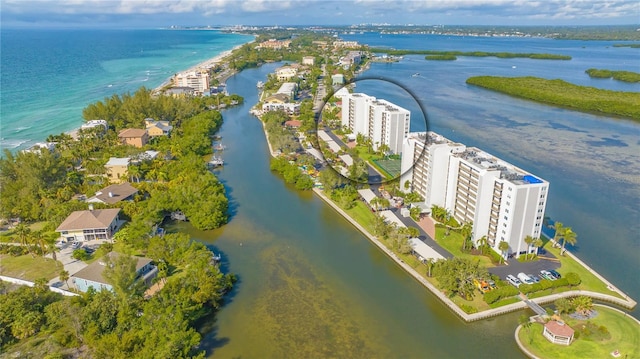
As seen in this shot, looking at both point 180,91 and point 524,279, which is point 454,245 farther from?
point 180,91

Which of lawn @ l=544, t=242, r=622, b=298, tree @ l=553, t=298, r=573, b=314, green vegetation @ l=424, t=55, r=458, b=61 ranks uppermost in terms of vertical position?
green vegetation @ l=424, t=55, r=458, b=61

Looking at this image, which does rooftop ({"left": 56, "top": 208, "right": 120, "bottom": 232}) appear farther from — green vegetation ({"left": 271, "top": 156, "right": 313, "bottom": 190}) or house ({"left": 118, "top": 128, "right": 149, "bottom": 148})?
house ({"left": 118, "top": 128, "right": 149, "bottom": 148})

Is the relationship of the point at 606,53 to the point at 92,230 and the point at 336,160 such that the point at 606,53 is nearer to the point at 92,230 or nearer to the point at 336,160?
the point at 336,160

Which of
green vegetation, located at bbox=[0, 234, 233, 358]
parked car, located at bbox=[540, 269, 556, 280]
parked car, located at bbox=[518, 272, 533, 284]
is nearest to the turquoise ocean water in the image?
green vegetation, located at bbox=[0, 234, 233, 358]

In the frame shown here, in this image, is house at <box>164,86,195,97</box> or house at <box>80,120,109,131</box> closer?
house at <box>80,120,109,131</box>

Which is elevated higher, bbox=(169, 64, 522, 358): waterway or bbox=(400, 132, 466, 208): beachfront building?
bbox=(400, 132, 466, 208): beachfront building

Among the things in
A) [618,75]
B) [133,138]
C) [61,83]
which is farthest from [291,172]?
[618,75]

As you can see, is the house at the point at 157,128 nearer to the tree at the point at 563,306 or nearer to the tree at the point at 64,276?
the tree at the point at 64,276
